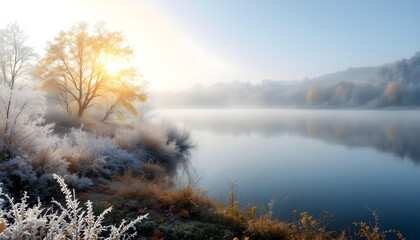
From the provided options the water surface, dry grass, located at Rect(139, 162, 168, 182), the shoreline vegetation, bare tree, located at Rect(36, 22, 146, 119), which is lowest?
the water surface

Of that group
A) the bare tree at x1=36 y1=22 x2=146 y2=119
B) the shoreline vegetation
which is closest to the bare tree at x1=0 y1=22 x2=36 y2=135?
the bare tree at x1=36 y1=22 x2=146 y2=119

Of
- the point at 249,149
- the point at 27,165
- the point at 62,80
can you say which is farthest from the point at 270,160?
the point at 62,80

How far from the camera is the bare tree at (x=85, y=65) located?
17.7 m

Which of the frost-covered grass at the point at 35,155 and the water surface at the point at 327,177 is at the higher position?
the frost-covered grass at the point at 35,155

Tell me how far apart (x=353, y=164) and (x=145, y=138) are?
10621mm

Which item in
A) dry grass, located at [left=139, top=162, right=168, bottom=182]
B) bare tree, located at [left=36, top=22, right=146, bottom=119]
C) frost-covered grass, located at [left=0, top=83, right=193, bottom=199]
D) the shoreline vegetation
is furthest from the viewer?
bare tree, located at [left=36, top=22, right=146, bottom=119]

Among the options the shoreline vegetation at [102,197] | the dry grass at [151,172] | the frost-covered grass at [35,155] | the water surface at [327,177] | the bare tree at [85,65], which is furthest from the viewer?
the bare tree at [85,65]

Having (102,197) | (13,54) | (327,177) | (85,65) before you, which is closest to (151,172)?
(102,197)

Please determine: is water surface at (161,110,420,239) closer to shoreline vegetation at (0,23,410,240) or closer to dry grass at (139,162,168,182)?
shoreline vegetation at (0,23,410,240)

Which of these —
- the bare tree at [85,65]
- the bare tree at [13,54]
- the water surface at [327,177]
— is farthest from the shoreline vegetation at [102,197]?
the bare tree at [13,54]

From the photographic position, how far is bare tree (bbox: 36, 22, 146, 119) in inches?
695

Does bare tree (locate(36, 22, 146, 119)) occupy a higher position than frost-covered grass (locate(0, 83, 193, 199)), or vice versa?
bare tree (locate(36, 22, 146, 119))

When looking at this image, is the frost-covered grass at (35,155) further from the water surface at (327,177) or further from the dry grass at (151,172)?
the water surface at (327,177)

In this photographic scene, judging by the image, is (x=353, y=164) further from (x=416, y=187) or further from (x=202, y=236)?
(x=202, y=236)
